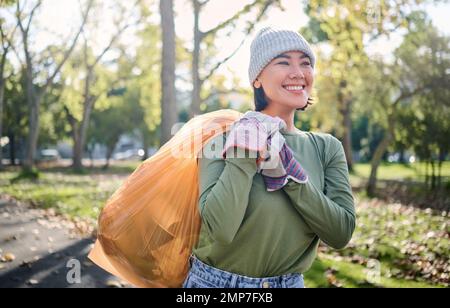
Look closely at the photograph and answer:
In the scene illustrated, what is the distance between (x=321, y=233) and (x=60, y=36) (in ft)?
81.0

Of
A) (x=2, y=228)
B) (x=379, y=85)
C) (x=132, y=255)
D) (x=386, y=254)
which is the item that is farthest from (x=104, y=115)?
(x=132, y=255)

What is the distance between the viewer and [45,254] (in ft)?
22.5

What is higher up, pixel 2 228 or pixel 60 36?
pixel 60 36

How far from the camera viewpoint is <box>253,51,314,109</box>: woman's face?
1933 mm

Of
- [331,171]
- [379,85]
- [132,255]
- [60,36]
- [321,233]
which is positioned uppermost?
[60,36]

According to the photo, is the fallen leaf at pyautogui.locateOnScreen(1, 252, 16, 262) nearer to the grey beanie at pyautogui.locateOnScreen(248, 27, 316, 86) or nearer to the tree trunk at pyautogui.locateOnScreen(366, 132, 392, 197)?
the grey beanie at pyautogui.locateOnScreen(248, 27, 316, 86)

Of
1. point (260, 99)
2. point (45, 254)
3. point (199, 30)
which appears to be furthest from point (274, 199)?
point (199, 30)

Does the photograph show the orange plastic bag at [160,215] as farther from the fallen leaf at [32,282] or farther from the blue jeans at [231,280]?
the fallen leaf at [32,282]

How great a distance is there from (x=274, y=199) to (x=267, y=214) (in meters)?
0.07

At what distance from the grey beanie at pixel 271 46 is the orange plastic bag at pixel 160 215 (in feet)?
0.85

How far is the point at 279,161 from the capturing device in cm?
165

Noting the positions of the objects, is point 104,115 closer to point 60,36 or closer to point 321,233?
point 60,36

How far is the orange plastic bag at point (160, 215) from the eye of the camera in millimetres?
2057

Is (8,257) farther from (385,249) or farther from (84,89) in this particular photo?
(84,89)
